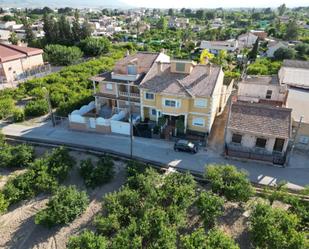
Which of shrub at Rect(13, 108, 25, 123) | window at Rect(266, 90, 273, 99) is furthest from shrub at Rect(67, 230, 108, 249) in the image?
window at Rect(266, 90, 273, 99)

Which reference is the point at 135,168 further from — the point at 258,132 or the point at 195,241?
the point at 258,132

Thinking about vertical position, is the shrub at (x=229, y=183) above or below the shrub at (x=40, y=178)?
above

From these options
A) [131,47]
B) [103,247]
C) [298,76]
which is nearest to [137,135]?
[103,247]

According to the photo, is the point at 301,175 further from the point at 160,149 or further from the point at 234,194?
the point at 160,149

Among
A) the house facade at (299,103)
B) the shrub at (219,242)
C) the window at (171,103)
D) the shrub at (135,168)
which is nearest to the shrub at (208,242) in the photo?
the shrub at (219,242)

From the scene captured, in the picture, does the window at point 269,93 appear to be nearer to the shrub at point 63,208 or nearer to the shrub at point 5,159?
the shrub at point 63,208

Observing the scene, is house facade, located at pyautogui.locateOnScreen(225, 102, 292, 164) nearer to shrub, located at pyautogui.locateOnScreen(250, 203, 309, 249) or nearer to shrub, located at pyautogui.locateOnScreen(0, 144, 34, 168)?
shrub, located at pyautogui.locateOnScreen(250, 203, 309, 249)

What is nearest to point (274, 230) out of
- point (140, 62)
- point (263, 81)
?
point (263, 81)
